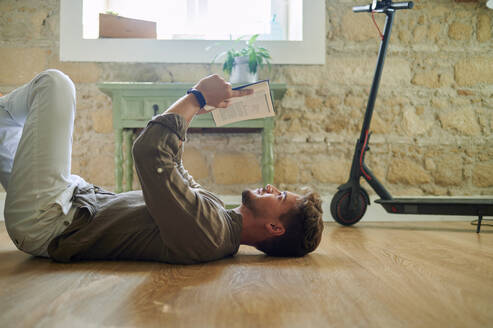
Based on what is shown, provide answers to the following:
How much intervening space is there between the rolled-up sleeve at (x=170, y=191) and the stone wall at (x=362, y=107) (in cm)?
176

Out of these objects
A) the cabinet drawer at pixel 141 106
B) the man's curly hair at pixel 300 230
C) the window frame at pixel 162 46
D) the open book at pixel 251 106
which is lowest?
the man's curly hair at pixel 300 230

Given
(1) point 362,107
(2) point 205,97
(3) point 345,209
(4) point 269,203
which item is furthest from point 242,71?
(4) point 269,203

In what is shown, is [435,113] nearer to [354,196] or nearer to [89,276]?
[354,196]

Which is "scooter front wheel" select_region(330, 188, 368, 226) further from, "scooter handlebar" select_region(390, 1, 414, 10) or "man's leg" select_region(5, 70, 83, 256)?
"man's leg" select_region(5, 70, 83, 256)

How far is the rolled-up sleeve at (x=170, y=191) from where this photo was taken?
3.55 ft

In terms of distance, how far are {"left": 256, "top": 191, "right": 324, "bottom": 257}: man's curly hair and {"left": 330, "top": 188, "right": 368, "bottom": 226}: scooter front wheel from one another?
1.23 meters

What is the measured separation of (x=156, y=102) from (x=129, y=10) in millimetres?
1361

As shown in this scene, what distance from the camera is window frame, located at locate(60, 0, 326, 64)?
2.90 m

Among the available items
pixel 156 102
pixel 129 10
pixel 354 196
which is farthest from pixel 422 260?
pixel 129 10

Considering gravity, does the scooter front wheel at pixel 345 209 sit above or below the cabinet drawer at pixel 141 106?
below

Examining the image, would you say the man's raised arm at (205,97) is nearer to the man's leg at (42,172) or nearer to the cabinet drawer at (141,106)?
the man's leg at (42,172)

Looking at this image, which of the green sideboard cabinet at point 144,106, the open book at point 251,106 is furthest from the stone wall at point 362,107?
the open book at point 251,106

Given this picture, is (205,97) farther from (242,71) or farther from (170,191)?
(242,71)

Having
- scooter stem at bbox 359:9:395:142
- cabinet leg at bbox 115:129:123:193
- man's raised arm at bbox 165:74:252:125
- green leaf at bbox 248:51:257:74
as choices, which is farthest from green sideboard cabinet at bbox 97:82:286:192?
man's raised arm at bbox 165:74:252:125
